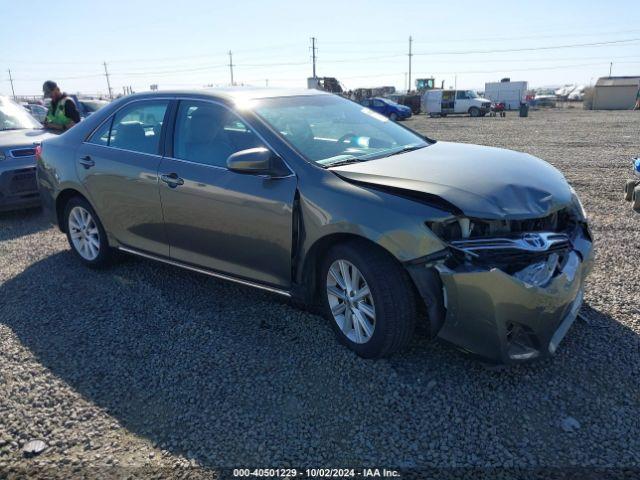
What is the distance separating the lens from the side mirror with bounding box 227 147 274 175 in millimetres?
3229

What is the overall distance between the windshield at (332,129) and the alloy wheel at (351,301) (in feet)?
2.40

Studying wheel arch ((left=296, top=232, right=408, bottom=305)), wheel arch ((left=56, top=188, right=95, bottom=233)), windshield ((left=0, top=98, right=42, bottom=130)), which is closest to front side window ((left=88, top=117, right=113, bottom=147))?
wheel arch ((left=56, top=188, right=95, bottom=233))

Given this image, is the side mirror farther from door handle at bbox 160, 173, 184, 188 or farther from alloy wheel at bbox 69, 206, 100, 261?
alloy wheel at bbox 69, 206, 100, 261

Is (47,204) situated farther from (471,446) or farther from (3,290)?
(471,446)

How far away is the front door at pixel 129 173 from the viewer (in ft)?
13.5

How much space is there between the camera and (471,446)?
246cm

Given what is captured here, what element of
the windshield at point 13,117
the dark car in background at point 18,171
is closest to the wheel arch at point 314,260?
the dark car in background at point 18,171

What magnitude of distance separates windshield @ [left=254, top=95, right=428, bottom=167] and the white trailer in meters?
46.1

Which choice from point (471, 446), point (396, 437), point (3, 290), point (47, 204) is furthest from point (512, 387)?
point (47, 204)

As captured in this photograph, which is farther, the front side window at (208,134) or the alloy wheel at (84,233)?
the alloy wheel at (84,233)

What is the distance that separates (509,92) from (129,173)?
4804 cm

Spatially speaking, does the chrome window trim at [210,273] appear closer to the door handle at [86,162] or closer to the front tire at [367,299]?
the front tire at [367,299]

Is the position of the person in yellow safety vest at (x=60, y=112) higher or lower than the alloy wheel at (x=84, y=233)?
higher

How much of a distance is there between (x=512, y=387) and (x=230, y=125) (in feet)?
8.34
